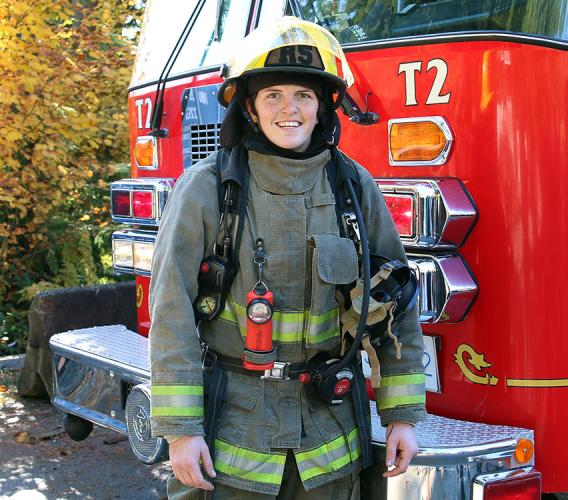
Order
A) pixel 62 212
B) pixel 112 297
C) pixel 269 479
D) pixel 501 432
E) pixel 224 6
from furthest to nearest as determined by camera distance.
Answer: pixel 62 212
pixel 112 297
pixel 224 6
pixel 501 432
pixel 269 479

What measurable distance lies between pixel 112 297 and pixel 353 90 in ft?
10.1

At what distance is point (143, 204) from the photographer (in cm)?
401

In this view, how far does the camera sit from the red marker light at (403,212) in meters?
2.78

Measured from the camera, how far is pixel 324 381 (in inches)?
85.9

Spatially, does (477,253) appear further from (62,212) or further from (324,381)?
(62,212)

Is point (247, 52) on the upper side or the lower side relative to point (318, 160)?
upper

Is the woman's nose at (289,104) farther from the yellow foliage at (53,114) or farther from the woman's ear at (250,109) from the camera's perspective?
the yellow foliage at (53,114)

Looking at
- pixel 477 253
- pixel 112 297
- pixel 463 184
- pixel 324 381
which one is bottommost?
pixel 112 297

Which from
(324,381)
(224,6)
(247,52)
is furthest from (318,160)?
(224,6)

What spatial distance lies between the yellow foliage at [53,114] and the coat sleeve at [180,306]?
171 inches

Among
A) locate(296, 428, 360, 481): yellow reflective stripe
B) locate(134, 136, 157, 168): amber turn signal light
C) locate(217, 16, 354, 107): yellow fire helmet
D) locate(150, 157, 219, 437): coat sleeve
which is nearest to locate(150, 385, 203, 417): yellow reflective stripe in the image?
locate(150, 157, 219, 437): coat sleeve

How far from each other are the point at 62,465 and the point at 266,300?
9.39 ft

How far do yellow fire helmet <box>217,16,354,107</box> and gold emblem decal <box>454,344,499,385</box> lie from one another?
41.1 inches

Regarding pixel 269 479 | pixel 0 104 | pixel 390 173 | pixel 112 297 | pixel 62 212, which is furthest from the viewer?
pixel 62 212
